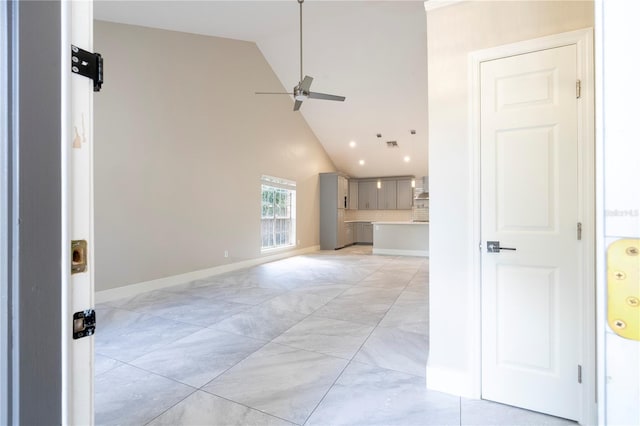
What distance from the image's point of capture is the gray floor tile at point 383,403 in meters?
1.65

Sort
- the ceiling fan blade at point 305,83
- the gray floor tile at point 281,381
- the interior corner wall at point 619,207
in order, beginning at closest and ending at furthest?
the interior corner wall at point 619,207
the gray floor tile at point 281,381
the ceiling fan blade at point 305,83

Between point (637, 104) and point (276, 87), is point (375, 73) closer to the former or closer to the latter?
point (276, 87)

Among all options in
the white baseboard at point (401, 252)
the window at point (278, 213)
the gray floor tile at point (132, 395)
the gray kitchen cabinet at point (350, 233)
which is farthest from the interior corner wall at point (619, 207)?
the gray kitchen cabinet at point (350, 233)

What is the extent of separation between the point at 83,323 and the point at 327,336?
8.10ft

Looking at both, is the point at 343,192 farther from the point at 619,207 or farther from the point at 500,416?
the point at 619,207

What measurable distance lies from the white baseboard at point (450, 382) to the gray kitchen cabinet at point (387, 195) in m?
9.00

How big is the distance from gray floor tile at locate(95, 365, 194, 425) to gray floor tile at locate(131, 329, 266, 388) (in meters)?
0.08

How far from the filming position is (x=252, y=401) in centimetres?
182

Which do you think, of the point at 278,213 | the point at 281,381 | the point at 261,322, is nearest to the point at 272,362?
the point at 281,381

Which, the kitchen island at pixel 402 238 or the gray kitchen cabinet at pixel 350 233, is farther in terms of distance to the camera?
the gray kitchen cabinet at pixel 350 233

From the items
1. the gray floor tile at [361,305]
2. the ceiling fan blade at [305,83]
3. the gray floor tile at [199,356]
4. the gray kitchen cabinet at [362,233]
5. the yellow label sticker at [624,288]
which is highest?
the ceiling fan blade at [305,83]

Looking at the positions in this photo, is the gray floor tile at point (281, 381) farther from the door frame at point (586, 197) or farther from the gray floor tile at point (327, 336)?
the door frame at point (586, 197)

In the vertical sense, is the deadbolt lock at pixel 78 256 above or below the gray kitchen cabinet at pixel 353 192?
below

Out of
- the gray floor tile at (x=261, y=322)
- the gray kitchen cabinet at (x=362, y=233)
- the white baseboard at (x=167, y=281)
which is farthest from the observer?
the gray kitchen cabinet at (x=362, y=233)
